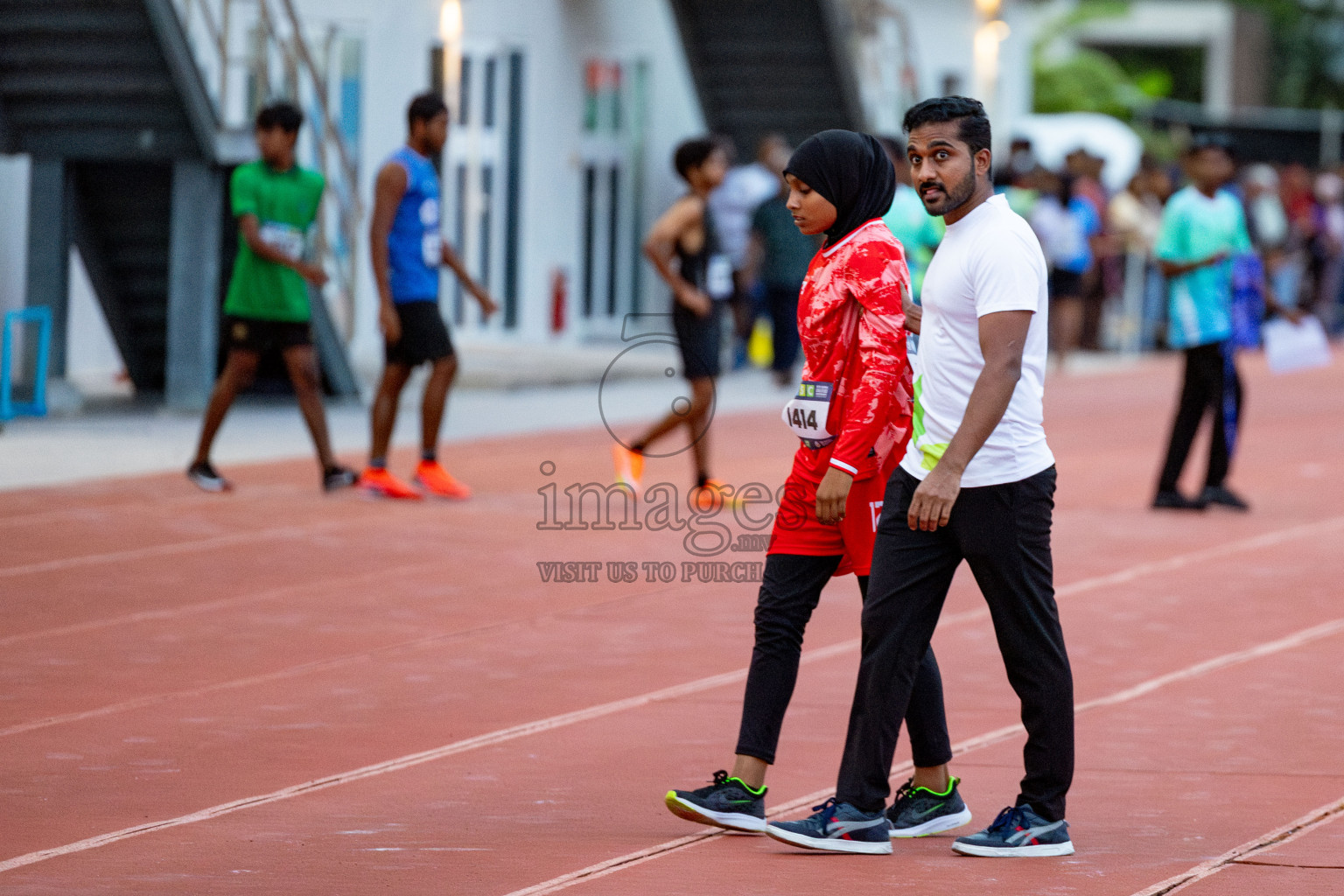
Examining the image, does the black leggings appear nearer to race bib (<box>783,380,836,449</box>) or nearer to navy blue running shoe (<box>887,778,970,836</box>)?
navy blue running shoe (<box>887,778,970,836</box>)

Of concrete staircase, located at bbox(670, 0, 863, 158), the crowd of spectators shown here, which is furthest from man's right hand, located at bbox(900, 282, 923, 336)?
concrete staircase, located at bbox(670, 0, 863, 158)

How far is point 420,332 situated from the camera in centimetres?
1091

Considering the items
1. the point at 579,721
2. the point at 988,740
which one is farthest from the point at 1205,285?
the point at 579,721

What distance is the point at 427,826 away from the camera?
5289mm

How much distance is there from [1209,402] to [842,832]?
6642 millimetres

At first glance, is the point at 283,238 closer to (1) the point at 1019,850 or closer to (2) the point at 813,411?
(2) the point at 813,411

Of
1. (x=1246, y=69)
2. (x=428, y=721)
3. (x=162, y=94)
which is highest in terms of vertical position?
(x=1246, y=69)

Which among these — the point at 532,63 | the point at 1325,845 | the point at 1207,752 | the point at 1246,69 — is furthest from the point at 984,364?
the point at 1246,69

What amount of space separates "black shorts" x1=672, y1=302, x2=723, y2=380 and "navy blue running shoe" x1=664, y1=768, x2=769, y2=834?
5.54 m

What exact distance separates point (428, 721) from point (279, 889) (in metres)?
1.82

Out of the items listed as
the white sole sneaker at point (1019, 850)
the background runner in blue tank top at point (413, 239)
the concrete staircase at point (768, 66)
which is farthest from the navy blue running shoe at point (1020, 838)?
the concrete staircase at point (768, 66)

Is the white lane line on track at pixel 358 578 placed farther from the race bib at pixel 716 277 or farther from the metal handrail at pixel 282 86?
the metal handrail at pixel 282 86

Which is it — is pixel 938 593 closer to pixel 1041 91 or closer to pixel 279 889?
pixel 279 889

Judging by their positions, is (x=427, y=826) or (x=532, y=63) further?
(x=532, y=63)
